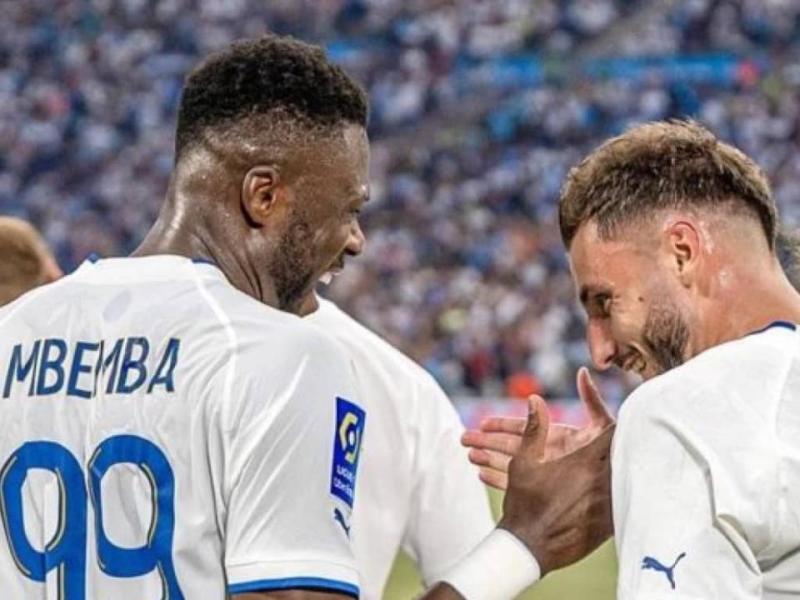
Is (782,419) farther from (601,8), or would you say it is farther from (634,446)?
(601,8)

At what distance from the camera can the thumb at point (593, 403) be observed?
2912 millimetres

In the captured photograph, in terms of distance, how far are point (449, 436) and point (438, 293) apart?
39.9 feet

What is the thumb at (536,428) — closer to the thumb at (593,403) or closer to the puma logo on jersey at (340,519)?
the thumb at (593,403)

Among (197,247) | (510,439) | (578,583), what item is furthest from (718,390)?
(578,583)

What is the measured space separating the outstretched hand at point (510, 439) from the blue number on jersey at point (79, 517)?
0.75m

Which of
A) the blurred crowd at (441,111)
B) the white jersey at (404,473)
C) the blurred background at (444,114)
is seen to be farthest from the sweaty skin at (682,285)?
the blurred crowd at (441,111)

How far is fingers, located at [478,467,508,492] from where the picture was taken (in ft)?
9.89

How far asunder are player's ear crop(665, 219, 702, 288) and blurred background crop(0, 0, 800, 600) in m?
12.1

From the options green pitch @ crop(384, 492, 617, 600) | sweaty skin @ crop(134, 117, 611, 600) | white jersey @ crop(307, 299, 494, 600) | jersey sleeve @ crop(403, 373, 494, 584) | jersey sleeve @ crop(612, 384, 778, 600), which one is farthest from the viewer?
green pitch @ crop(384, 492, 617, 600)

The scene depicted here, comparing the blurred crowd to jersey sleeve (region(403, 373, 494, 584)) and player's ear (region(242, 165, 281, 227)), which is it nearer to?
jersey sleeve (region(403, 373, 494, 584))

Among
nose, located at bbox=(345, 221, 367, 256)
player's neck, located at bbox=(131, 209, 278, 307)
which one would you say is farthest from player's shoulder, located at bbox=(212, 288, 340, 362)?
nose, located at bbox=(345, 221, 367, 256)

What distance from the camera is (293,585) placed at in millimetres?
2430

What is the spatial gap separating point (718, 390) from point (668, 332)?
0.30m

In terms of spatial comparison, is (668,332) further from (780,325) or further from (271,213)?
(271,213)
